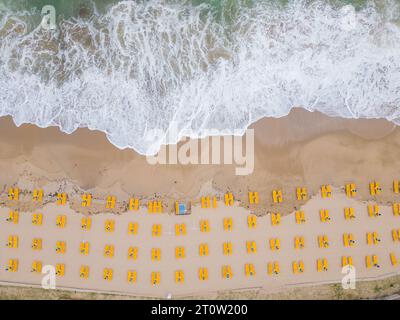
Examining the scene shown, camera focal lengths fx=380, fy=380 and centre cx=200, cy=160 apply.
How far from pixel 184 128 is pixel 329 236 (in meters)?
6.59

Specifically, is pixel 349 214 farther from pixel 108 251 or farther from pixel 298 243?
pixel 108 251

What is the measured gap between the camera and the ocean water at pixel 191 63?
14.3 meters

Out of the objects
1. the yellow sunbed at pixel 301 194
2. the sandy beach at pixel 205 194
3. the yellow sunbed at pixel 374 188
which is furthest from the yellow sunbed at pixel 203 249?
the yellow sunbed at pixel 374 188

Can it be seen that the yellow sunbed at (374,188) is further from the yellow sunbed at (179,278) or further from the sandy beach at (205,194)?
the yellow sunbed at (179,278)

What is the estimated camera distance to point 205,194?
13.8m

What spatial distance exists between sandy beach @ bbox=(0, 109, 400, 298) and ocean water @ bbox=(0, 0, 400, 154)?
31.9 inches

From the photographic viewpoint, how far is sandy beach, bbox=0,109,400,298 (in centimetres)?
1356

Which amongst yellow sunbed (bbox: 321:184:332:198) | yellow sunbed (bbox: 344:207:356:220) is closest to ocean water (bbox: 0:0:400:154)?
yellow sunbed (bbox: 321:184:332:198)

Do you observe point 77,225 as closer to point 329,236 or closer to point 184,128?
point 184,128

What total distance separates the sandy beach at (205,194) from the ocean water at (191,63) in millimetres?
809

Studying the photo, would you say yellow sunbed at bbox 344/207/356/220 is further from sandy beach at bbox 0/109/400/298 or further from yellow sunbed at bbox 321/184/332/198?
yellow sunbed at bbox 321/184/332/198

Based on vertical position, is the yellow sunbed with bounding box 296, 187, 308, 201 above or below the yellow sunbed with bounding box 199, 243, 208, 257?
above

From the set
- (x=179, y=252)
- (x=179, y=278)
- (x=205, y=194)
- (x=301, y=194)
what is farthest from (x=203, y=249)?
(x=301, y=194)

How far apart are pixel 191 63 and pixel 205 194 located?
502cm
